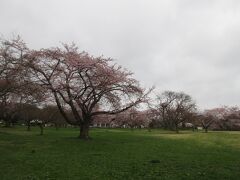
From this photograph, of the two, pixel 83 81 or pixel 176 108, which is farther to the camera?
pixel 176 108

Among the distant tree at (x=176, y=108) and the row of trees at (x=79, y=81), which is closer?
the row of trees at (x=79, y=81)

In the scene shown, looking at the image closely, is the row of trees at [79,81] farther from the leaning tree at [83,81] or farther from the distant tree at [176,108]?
the distant tree at [176,108]

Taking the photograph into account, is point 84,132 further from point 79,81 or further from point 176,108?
point 176,108

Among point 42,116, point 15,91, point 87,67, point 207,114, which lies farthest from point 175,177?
point 207,114

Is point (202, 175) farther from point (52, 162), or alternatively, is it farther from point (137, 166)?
point (52, 162)

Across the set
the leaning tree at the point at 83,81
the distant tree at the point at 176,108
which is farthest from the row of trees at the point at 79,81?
the distant tree at the point at 176,108

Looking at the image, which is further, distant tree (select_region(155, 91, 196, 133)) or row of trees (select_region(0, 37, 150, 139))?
distant tree (select_region(155, 91, 196, 133))

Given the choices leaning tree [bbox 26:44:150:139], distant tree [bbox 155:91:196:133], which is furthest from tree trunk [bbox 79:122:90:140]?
distant tree [bbox 155:91:196:133]

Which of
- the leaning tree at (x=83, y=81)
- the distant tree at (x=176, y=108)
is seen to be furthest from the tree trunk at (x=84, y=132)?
the distant tree at (x=176, y=108)

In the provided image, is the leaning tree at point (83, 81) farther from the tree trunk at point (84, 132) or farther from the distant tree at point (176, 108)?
the distant tree at point (176, 108)

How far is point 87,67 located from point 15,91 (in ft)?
30.3

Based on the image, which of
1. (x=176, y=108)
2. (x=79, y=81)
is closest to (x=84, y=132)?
(x=79, y=81)

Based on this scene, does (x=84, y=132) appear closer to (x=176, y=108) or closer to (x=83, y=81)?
(x=83, y=81)

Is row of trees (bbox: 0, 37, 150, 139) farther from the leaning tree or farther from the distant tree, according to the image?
the distant tree
